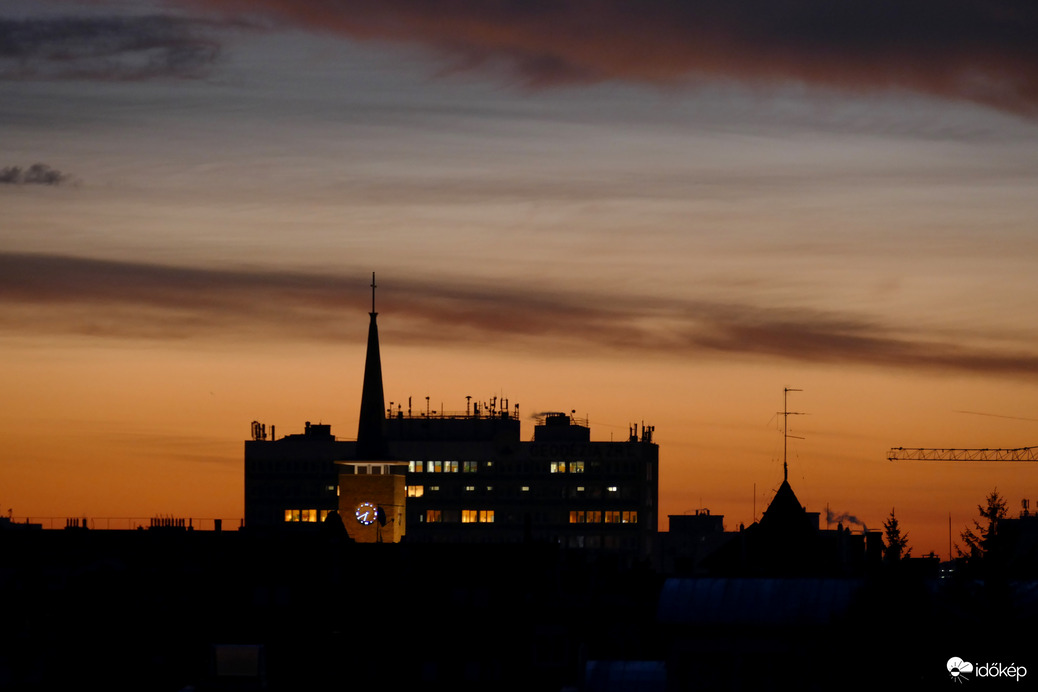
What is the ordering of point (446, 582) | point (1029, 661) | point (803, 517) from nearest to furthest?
point (1029, 661) → point (446, 582) → point (803, 517)

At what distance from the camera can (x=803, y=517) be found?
493 ft

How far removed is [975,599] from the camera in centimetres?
10044

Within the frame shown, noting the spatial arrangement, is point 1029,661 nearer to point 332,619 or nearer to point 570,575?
point 332,619

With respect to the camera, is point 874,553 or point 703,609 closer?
point 703,609

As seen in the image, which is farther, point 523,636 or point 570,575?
point 570,575

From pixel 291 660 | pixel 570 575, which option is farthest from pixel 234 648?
pixel 570 575

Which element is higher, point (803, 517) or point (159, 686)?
point (803, 517)

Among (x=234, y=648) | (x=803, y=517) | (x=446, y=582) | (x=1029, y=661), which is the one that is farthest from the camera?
(x=803, y=517)

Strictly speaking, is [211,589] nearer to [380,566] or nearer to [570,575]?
[380,566]

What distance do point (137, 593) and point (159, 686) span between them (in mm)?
9959

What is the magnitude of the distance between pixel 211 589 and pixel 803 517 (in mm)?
39205

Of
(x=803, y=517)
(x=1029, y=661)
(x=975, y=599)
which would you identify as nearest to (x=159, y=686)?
(x=803, y=517)

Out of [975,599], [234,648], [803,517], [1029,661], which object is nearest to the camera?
[1029,661]

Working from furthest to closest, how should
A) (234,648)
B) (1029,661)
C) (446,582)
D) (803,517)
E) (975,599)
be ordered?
(803,517)
(446,582)
(234,648)
(975,599)
(1029,661)
